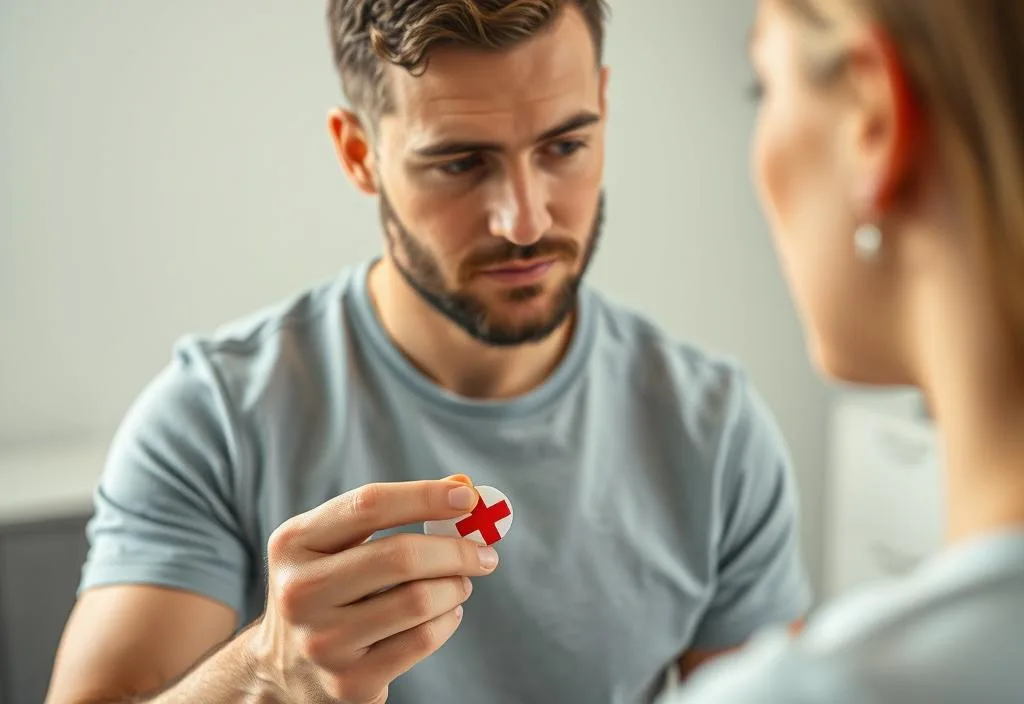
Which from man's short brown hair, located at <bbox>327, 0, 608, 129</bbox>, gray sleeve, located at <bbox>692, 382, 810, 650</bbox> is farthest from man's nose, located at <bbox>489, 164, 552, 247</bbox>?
gray sleeve, located at <bbox>692, 382, 810, 650</bbox>

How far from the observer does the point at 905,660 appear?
446 mm

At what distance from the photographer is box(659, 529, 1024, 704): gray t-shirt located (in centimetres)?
43

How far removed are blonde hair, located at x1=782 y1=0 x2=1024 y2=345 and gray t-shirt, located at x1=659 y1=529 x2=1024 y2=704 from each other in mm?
110

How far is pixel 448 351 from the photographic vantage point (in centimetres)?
124

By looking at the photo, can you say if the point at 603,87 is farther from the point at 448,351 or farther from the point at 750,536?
the point at 750,536

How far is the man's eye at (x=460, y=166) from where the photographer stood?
117 centimetres

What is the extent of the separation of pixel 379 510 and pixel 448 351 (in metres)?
0.45

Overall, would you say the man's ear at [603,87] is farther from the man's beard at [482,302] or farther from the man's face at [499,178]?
Answer: the man's beard at [482,302]

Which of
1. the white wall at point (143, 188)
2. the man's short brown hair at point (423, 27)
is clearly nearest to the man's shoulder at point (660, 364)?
the man's short brown hair at point (423, 27)

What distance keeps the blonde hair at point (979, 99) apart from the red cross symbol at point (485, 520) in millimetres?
464

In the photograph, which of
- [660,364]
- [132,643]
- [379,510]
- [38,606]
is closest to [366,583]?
[379,510]

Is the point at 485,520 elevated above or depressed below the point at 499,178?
below

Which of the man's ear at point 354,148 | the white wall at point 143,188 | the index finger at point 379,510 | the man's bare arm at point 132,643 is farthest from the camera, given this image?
the white wall at point 143,188

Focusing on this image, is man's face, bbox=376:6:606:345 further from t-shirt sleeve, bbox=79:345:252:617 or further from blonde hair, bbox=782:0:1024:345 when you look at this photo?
blonde hair, bbox=782:0:1024:345
